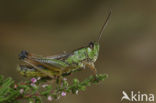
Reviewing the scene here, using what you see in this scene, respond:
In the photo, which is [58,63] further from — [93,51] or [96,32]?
[96,32]

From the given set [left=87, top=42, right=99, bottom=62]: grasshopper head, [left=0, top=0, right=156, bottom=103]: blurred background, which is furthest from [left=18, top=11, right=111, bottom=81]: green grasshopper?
[left=0, top=0, right=156, bottom=103]: blurred background

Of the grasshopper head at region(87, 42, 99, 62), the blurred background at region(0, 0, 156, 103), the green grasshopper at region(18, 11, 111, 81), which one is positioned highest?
the blurred background at region(0, 0, 156, 103)

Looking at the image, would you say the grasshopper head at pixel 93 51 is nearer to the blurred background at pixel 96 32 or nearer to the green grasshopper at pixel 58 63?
the green grasshopper at pixel 58 63

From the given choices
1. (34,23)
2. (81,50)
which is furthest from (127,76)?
(81,50)

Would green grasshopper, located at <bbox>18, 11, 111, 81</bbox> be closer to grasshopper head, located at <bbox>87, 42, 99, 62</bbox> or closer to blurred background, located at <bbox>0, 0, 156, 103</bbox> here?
grasshopper head, located at <bbox>87, 42, 99, 62</bbox>

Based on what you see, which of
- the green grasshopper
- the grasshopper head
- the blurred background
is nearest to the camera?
the green grasshopper

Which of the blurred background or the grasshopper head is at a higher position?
the blurred background

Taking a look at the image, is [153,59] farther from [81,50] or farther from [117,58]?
[81,50]
